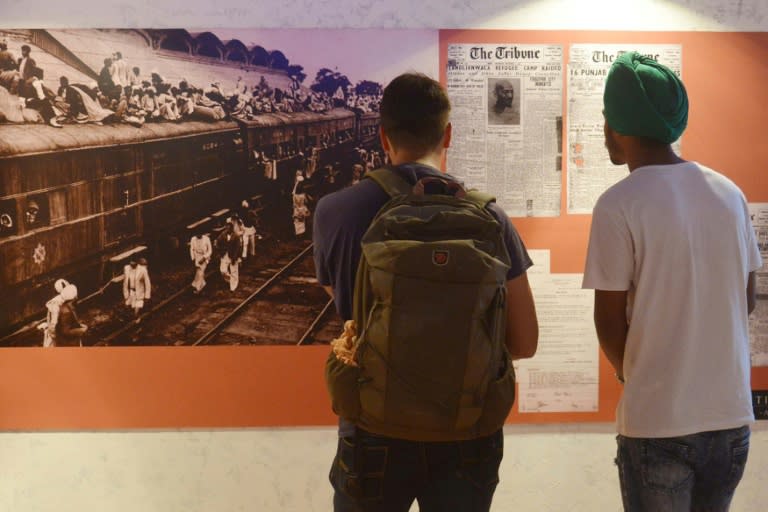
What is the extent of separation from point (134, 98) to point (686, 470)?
172 centimetres

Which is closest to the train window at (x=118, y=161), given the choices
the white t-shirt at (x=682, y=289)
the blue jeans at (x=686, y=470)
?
the white t-shirt at (x=682, y=289)

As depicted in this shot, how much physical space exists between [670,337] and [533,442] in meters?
0.97

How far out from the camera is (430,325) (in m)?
1.15

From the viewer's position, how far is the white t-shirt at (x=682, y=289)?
1.31 metres

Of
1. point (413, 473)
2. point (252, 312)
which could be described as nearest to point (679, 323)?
point (413, 473)

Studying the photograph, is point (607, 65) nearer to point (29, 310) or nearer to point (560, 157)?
point (560, 157)

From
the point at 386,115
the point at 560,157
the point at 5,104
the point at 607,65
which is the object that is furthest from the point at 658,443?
the point at 5,104

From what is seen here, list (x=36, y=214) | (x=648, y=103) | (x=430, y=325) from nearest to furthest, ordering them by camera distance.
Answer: (x=430, y=325)
(x=648, y=103)
(x=36, y=214)

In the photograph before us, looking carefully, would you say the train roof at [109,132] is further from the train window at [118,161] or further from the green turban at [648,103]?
the green turban at [648,103]

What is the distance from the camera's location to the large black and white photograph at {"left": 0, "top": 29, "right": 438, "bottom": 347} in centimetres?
209

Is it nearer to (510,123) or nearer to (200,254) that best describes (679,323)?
(510,123)

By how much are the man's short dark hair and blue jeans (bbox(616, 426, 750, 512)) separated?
2.25ft

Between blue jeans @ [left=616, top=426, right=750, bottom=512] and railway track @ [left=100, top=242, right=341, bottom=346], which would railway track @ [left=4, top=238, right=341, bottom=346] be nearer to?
railway track @ [left=100, top=242, right=341, bottom=346]

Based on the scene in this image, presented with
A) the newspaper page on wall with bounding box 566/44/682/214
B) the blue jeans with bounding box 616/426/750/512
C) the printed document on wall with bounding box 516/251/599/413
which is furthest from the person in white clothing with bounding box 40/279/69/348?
the blue jeans with bounding box 616/426/750/512
